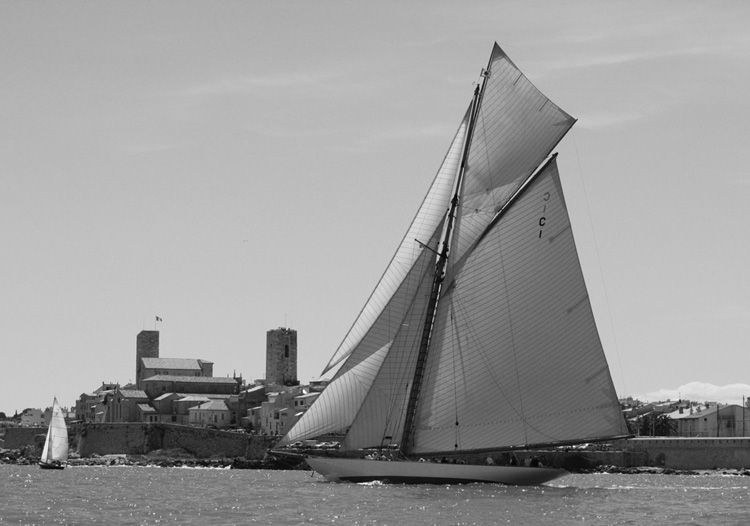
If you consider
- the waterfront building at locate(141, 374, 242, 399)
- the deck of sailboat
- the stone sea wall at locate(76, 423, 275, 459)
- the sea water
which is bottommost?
the sea water

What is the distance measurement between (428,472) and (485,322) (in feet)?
22.1

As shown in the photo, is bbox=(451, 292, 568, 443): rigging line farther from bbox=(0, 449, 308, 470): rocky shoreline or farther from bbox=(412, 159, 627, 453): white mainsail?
bbox=(0, 449, 308, 470): rocky shoreline

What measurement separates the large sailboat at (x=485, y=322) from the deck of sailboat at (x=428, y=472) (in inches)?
17.0

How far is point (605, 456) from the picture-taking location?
103 m

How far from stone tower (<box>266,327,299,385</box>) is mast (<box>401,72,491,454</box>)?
4618 inches

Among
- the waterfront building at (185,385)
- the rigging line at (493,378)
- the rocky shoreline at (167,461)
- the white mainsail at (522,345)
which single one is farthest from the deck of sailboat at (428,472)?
the waterfront building at (185,385)

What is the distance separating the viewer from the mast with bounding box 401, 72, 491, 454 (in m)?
57.3

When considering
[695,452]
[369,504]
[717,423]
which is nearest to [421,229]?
[369,504]

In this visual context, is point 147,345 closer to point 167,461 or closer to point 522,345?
point 167,461

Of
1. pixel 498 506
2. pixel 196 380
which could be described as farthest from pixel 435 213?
pixel 196 380

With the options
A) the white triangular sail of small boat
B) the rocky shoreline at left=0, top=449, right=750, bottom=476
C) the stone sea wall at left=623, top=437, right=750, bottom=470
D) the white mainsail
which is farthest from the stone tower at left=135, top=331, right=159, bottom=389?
the white mainsail

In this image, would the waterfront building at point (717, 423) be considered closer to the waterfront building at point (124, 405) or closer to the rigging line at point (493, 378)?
the waterfront building at point (124, 405)

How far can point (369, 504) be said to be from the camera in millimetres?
49688

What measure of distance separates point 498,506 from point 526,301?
29.8ft
